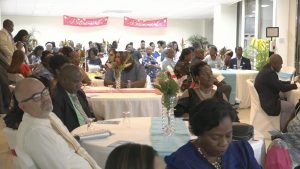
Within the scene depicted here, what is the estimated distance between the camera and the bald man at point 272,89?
5.98 m

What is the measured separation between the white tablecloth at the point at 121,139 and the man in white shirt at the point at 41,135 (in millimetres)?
452

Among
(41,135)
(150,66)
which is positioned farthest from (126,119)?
(150,66)

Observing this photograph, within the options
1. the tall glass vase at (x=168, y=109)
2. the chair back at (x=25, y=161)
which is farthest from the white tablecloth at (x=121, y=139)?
the chair back at (x=25, y=161)

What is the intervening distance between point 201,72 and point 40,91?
196cm

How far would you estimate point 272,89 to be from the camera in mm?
6047

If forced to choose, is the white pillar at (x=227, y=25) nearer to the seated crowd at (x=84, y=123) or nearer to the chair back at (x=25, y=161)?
the seated crowd at (x=84, y=123)

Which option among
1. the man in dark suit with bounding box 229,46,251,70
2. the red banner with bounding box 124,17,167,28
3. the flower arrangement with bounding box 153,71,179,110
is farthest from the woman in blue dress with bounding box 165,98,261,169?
the red banner with bounding box 124,17,167,28

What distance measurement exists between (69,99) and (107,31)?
19807 millimetres

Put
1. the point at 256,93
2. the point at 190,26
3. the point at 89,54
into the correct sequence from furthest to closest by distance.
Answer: the point at 190,26 < the point at 89,54 < the point at 256,93

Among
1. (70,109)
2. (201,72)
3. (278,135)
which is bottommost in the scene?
(278,135)

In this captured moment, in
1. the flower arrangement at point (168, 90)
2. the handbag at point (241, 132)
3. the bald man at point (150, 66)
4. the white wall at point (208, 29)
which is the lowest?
the bald man at point (150, 66)

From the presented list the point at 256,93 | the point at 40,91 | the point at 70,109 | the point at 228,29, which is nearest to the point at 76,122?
the point at 70,109

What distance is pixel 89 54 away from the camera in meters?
11.0

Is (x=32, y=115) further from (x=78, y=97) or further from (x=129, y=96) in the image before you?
(x=129, y=96)
